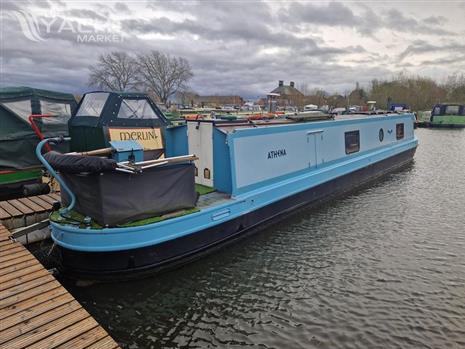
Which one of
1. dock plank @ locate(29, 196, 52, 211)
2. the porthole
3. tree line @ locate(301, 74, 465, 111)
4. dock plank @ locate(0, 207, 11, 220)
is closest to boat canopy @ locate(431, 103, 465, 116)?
tree line @ locate(301, 74, 465, 111)

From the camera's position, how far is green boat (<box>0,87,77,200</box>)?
7473 millimetres

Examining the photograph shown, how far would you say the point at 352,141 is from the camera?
9641mm

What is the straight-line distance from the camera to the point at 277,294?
4.64 meters

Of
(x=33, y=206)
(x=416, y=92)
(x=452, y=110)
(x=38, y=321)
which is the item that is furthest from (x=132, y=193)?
(x=416, y=92)

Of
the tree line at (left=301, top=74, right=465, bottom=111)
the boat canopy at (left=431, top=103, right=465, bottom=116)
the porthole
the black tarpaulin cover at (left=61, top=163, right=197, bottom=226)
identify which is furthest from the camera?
the tree line at (left=301, top=74, right=465, bottom=111)

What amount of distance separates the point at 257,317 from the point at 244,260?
1.38 metres

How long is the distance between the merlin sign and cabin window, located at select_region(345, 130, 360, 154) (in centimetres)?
511

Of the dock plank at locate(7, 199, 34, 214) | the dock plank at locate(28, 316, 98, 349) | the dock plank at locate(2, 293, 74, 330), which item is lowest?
the dock plank at locate(28, 316, 98, 349)

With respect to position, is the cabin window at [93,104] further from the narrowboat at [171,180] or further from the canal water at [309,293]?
the canal water at [309,293]

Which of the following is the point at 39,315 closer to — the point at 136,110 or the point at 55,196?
the point at 55,196

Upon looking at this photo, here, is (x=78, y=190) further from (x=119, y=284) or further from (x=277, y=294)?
(x=277, y=294)

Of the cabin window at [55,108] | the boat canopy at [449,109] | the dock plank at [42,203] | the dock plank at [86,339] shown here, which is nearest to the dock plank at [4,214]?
the dock plank at [42,203]

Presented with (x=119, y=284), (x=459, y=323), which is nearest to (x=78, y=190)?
(x=119, y=284)

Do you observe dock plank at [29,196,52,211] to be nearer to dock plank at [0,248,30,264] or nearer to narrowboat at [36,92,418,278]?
narrowboat at [36,92,418,278]
